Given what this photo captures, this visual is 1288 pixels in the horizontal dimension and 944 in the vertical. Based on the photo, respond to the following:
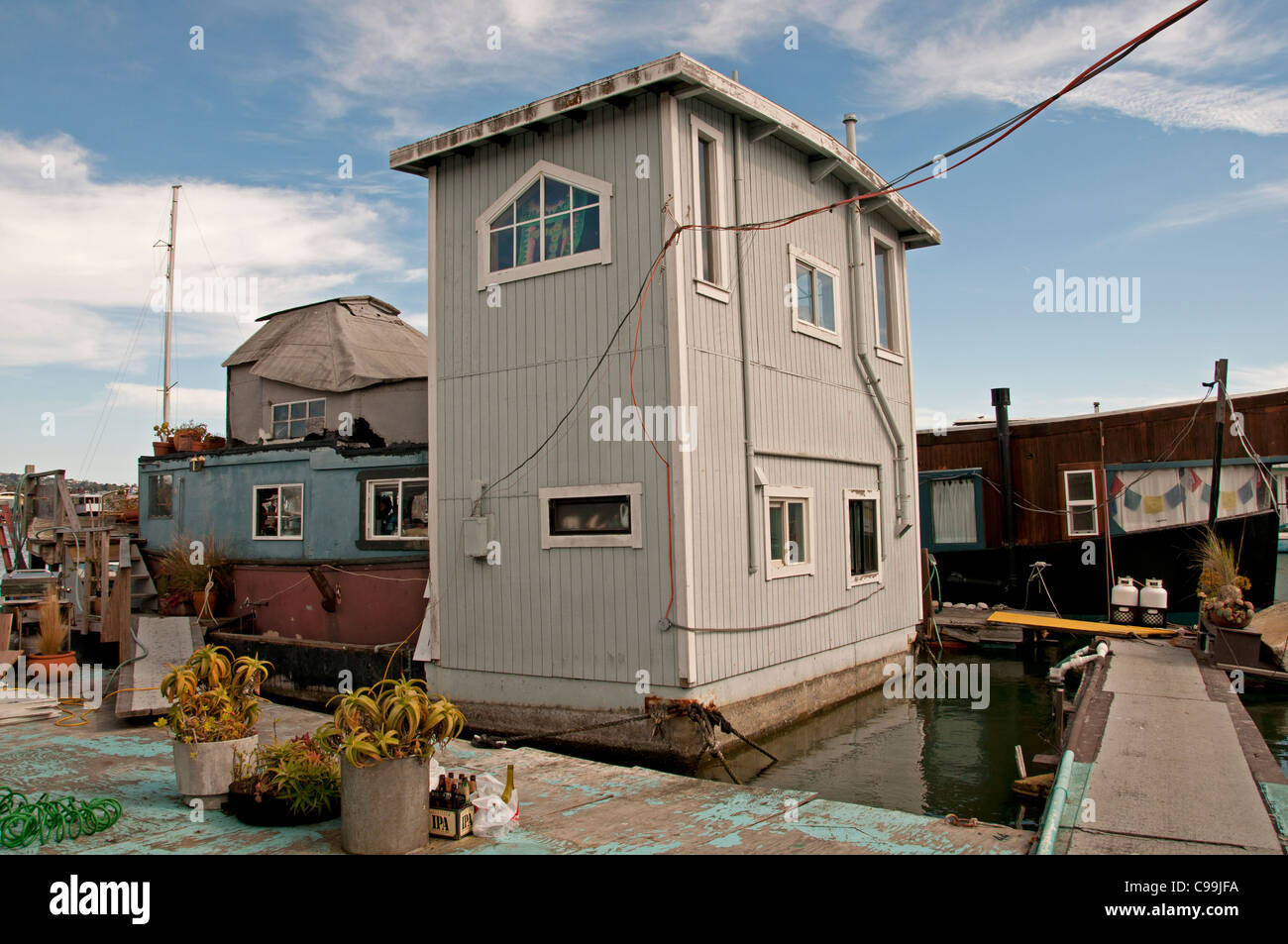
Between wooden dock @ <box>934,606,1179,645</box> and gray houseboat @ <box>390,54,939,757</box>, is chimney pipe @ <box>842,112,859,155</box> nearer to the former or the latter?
gray houseboat @ <box>390,54,939,757</box>

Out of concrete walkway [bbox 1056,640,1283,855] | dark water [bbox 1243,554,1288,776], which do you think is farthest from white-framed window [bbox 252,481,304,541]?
dark water [bbox 1243,554,1288,776]

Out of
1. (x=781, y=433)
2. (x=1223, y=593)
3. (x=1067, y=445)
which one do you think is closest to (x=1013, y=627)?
(x=1067, y=445)

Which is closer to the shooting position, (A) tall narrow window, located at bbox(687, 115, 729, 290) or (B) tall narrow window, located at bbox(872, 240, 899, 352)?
(A) tall narrow window, located at bbox(687, 115, 729, 290)

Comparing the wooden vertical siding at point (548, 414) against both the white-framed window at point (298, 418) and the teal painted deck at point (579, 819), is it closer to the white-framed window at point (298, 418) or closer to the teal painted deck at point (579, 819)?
the teal painted deck at point (579, 819)

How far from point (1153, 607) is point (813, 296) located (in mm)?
8754

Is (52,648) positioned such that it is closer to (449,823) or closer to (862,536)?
(449,823)

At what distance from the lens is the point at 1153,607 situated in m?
15.7

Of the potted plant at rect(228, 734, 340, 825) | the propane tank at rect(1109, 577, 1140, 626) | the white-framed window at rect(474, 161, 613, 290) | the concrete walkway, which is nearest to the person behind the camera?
the concrete walkway

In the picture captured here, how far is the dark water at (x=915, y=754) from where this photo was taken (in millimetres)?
8781

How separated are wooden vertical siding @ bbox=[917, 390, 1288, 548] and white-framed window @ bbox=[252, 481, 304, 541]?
1531 centimetres

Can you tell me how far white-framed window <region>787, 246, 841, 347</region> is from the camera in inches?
472

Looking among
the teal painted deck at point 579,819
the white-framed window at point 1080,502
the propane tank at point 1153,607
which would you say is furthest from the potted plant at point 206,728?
the white-framed window at point 1080,502

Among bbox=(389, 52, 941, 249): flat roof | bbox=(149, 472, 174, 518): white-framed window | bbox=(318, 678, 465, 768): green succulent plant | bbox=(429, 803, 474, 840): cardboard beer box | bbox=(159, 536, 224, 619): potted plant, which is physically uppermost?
bbox=(389, 52, 941, 249): flat roof

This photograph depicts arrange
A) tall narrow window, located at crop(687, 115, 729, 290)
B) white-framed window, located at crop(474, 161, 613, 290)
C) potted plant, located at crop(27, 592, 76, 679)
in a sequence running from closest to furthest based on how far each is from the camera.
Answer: tall narrow window, located at crop(687, 115, 729, 290) < white-framed window, located at crop(474, 161, 613, 290) < potted plant, located at crop(27, 592, 76, 679)
